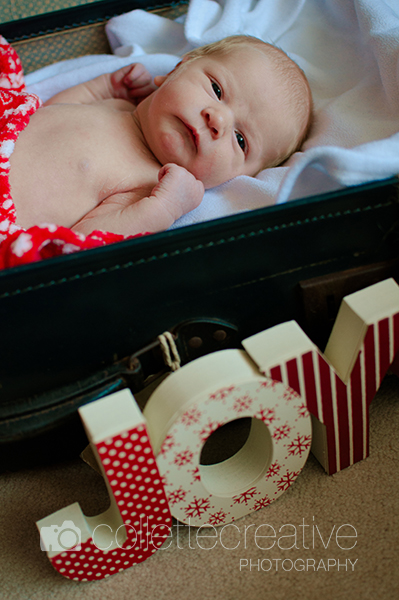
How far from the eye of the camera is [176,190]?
0.83 metres

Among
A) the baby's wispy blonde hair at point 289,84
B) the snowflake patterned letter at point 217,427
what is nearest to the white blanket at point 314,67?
the baby's wispy blonde hair at point 289,84

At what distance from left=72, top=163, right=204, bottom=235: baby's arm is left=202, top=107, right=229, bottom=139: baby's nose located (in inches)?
3.8

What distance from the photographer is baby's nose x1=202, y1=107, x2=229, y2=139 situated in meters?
0.86

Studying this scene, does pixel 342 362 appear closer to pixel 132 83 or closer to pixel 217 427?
pixel 217 427

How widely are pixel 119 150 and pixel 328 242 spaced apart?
484 mm

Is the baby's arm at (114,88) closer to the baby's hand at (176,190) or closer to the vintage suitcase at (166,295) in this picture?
the baby's hand at (176,190)

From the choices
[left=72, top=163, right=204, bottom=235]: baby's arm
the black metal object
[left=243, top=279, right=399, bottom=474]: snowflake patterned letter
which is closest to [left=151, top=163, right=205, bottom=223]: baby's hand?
[left=72, top=163, right=204, bottom=235]: baby's arm

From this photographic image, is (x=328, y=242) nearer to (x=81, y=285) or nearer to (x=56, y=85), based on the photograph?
(x=81, y=285)

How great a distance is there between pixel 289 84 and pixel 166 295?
0.58 metres

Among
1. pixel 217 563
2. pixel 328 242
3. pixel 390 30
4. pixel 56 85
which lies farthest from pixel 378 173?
pixel 56 85

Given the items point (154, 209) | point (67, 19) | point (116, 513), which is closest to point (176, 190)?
point (154, 209)

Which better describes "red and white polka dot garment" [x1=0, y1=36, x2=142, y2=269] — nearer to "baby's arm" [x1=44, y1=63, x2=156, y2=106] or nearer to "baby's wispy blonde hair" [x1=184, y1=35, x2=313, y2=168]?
"baby's arm" [x1=44, y1=63, x2=156, y2=106]

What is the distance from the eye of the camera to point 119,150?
3.02 ft

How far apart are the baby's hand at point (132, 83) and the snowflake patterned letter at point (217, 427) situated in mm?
801
